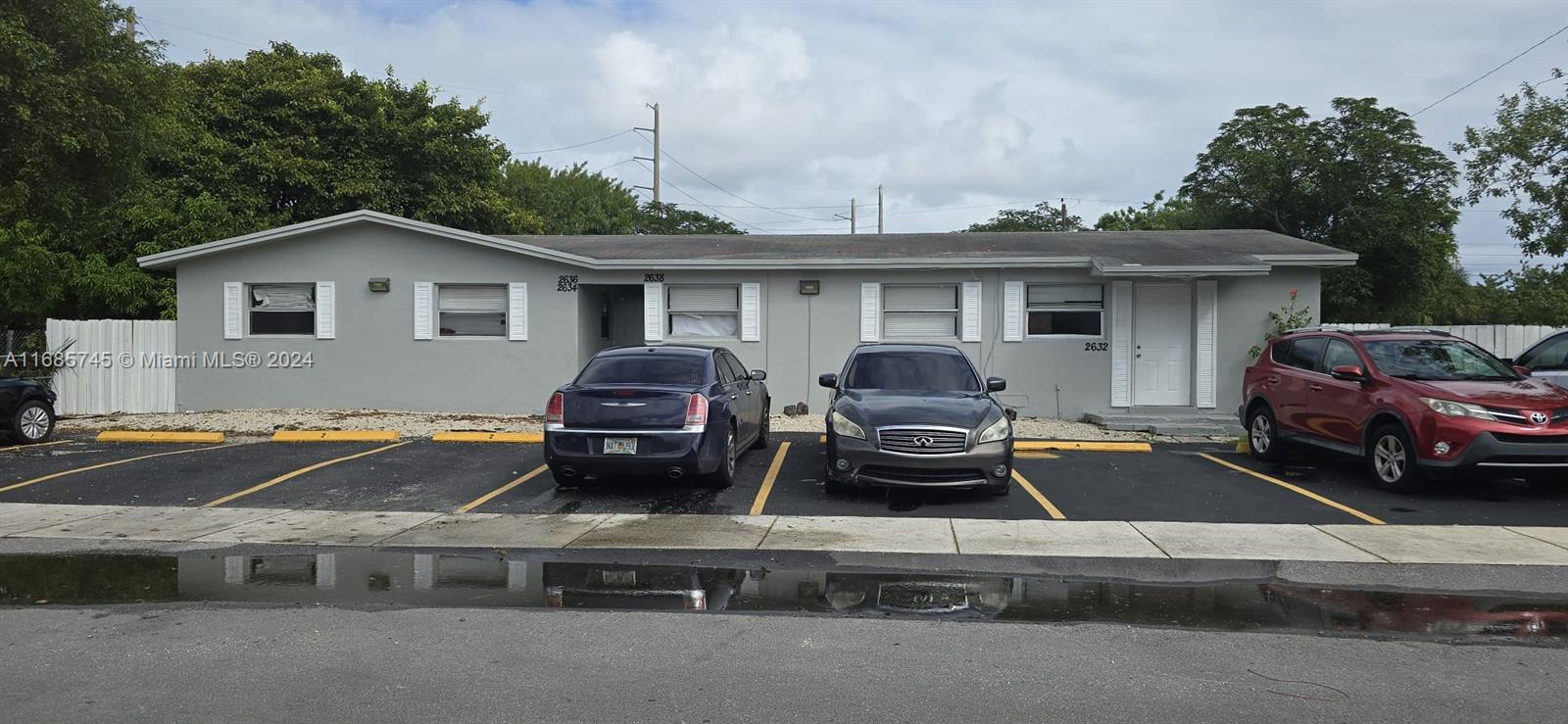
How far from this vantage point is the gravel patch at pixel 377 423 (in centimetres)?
1456

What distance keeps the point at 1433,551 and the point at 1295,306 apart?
953cm

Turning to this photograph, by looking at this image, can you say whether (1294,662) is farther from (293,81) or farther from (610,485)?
(293,81)

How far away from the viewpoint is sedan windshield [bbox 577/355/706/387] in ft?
33.2

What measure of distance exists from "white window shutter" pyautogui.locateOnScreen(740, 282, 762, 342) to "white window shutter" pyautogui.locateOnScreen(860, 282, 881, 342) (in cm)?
173

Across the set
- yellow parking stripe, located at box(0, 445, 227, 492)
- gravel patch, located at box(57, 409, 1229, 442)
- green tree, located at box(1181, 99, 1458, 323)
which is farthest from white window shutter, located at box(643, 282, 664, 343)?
green tree, located at box(1181, 99, 1458, 323)

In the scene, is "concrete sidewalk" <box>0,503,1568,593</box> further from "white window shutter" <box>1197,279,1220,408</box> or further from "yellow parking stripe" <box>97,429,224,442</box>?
"white window shutter" <box>1197,279,1220,408</box>

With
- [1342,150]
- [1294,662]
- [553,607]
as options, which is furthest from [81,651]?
[1342,150]

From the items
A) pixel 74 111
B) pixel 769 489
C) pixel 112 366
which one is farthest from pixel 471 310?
pixel 769 489

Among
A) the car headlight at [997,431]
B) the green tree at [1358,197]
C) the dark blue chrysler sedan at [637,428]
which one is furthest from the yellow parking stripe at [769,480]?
the green tree at [1358,197]

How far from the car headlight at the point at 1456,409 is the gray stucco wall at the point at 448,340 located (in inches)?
283

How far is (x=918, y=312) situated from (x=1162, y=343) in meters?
4.03

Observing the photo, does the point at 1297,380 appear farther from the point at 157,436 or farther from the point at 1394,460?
the point at 157,436

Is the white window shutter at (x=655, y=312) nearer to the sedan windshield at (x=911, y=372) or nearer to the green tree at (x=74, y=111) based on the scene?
the sedan windshield at (x=911, y=372)

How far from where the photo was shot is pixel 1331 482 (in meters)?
10.6
